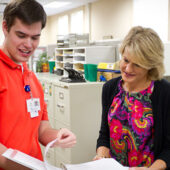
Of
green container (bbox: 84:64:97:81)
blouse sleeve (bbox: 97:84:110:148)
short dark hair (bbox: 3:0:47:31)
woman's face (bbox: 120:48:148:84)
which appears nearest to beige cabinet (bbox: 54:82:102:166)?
green container (bbox: 84:64:97:81)

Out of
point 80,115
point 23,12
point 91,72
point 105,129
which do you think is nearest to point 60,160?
point 80,115

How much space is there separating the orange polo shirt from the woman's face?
0.56 meters

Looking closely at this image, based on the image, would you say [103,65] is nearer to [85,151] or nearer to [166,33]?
[85,151]

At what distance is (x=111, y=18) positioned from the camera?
22.0ft

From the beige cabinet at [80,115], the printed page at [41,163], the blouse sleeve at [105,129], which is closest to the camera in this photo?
the printed page at [41,163]

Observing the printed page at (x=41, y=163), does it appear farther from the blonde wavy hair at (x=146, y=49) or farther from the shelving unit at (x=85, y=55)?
the shelving unit at (x=85, y=55)

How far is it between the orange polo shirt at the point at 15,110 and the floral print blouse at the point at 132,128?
19.8 inches

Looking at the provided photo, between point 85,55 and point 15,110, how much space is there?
201 cm

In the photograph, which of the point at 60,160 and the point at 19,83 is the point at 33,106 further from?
the point at 60,160

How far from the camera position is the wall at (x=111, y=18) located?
619 centimetres

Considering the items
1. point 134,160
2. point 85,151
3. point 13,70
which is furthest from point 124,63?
point 85,151

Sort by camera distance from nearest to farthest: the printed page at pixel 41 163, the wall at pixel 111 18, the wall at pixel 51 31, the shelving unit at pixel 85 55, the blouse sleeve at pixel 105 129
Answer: the printed page at pixel 41 163 < the blouse sleeve at pixel 105 129 < the shelving unit at pixel 85 55 < the wall at pixel 111 18 < the wall at pixel 51 31

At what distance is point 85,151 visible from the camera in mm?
2604

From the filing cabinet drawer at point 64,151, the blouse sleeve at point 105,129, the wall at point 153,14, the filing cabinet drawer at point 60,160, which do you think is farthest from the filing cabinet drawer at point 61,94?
the wall at point 153,14
